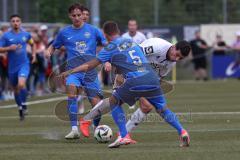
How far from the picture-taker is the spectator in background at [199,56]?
3725cm

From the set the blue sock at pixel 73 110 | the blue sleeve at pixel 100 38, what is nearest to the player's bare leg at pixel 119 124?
the blue sock at pixel 73 110

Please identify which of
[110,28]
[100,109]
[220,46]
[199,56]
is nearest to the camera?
[110,28]

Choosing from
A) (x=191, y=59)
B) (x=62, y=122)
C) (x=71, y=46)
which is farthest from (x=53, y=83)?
(x=191, y=59)

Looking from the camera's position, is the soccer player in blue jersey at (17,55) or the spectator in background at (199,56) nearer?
the soccer player in blue jersey at (17,55)

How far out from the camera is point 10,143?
13633 mm

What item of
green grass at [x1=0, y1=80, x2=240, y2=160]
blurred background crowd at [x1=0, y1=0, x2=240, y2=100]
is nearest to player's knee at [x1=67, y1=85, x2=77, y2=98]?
green grass at [x1=0, y1=80, x2=240, y2=160]

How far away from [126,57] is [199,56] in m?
24.9

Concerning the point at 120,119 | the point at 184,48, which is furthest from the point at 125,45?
the point at 120,119

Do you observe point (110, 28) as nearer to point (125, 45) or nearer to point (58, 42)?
point (125, 45)

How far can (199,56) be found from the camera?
3766 cm

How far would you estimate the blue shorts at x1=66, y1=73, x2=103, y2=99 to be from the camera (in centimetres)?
1493

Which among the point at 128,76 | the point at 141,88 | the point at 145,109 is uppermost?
the point at 128,76

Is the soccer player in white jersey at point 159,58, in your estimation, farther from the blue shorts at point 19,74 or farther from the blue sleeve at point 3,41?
the blue sleeve at point 3,41

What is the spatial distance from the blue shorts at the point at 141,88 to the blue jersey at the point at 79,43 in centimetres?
234
